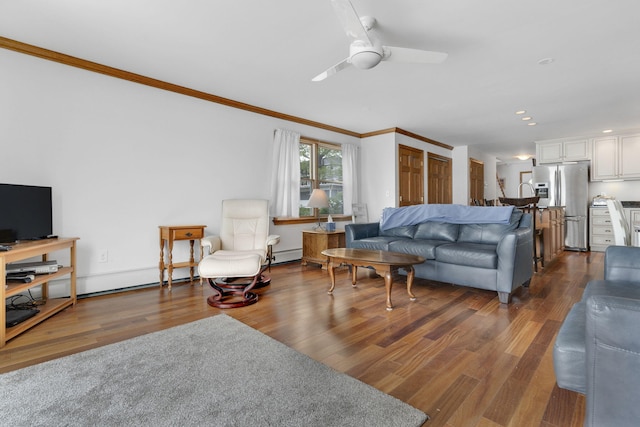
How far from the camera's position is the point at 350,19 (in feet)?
6.60

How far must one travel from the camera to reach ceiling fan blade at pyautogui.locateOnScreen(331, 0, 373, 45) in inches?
72.8

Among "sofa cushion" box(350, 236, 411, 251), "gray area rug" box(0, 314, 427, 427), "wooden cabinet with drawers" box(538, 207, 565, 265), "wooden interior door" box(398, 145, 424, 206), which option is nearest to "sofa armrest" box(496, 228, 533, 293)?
"sofa cushion" box(350, 236, 411, 251)

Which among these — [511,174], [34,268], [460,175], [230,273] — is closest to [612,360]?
[230,273]

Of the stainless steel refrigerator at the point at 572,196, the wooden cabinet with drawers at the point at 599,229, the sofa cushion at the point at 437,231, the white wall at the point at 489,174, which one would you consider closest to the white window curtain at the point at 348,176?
the sofa cushion at the point at 437,231

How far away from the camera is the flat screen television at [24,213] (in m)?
2.47

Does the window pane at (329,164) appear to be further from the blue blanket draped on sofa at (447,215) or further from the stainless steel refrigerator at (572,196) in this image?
the stainless steel refrigerator at (572,196)

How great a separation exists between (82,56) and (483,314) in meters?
4.46

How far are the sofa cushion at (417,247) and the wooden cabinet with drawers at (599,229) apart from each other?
432 centimetres

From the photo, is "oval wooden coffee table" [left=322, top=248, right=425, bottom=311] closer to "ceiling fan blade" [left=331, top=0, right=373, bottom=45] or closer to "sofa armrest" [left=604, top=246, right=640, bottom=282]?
"sofa armrest" [left=604, top=246, right=640, bottom=282]

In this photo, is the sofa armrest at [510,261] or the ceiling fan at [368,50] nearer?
the ceiling fan at [368,50]

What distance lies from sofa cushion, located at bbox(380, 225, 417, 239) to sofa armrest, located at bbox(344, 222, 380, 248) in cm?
18

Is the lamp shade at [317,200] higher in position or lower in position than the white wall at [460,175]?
lower

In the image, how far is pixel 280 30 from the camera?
2.62 meters

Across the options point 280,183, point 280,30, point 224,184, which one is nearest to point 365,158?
point 280,183
